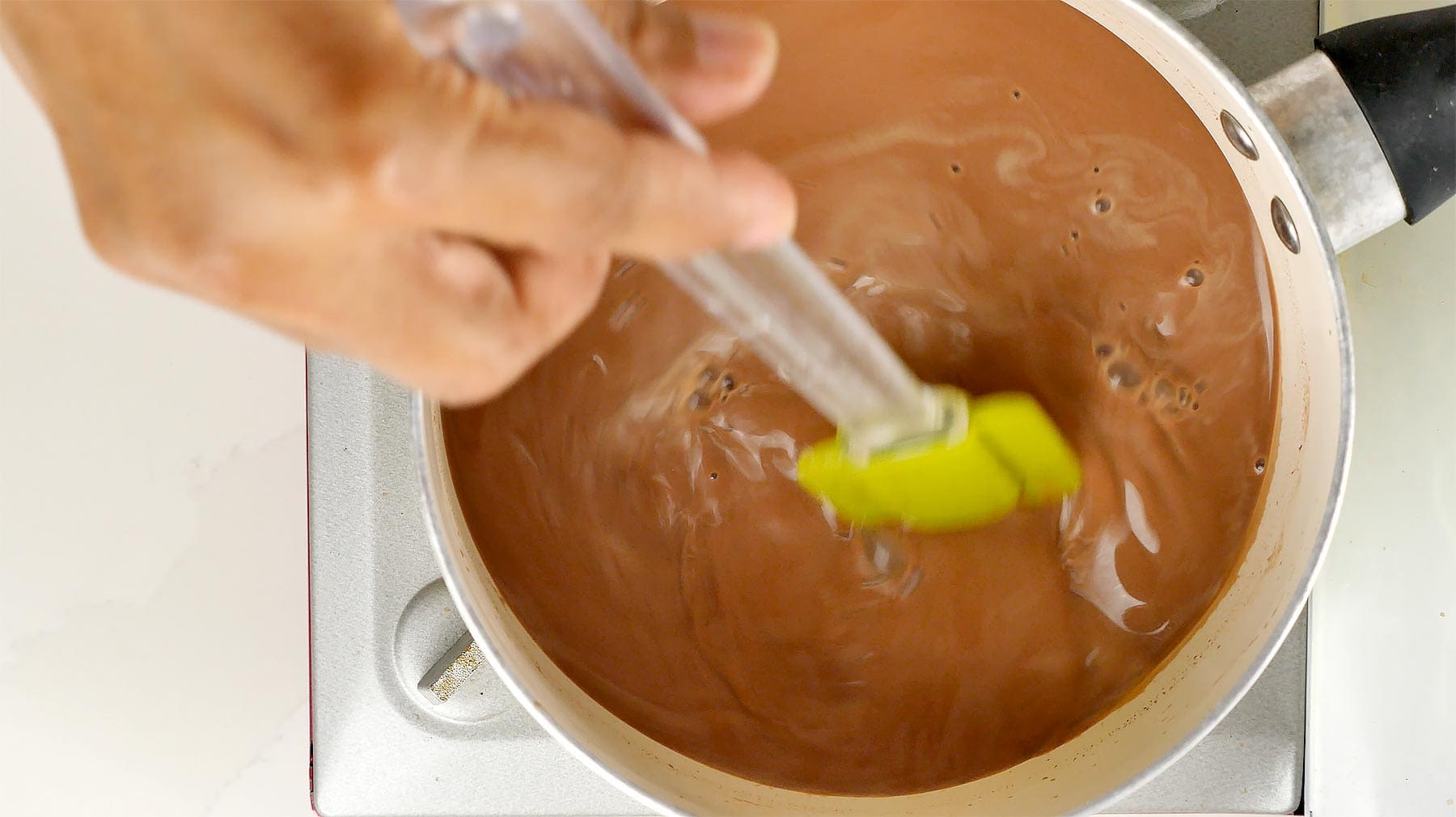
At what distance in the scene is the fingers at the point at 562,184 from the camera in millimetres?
347

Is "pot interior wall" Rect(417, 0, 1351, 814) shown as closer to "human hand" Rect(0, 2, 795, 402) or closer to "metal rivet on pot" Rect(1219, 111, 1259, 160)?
"metal rivet on pot" Rect(1219, 111, 1259, 160)

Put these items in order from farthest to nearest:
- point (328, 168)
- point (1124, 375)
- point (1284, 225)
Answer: point (1124, 375)
point (1284, 225)
point (328, 168)

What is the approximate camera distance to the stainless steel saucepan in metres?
0.54

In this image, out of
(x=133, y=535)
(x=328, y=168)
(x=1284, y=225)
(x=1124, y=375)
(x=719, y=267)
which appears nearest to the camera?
(x=328, y=168)

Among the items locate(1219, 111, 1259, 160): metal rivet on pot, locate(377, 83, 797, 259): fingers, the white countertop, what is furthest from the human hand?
the white countertop

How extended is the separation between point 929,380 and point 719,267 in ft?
1.06

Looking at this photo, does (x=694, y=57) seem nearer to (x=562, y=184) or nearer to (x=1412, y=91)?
(x=562, y=184)

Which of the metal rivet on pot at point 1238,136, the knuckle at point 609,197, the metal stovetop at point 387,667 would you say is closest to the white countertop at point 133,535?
the metal stovetop at point 387,667

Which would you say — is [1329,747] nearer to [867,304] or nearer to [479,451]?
[867,304]

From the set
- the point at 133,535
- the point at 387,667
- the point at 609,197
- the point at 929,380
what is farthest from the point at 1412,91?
the point at 133,535

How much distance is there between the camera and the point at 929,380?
0.75m

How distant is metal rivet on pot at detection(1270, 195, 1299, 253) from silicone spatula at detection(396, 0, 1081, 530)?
17cm

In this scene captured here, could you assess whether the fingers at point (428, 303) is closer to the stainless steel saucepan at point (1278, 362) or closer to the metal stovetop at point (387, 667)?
the stainless steel saucepan at point (1278, 362)

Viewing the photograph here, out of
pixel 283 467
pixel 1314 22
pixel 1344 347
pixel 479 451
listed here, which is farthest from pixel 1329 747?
pixel 283 467
